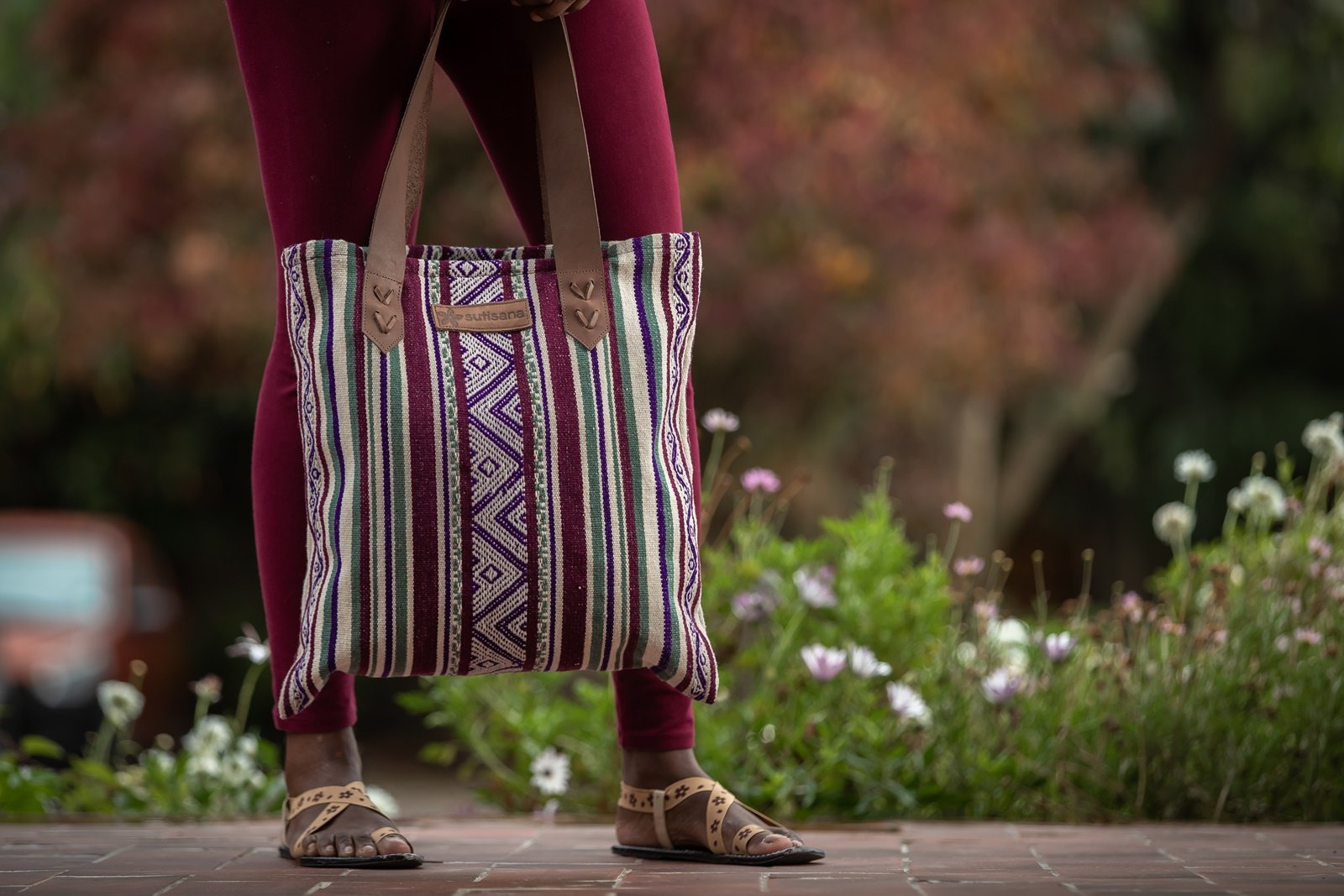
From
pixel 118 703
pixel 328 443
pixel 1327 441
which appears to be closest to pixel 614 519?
pixel 328 443

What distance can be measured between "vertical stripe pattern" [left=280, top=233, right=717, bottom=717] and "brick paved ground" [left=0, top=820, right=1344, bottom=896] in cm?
25

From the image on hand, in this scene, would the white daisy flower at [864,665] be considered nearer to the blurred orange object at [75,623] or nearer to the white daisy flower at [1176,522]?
the white daisy flower at [1176,522]

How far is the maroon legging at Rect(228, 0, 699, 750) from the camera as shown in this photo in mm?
2148

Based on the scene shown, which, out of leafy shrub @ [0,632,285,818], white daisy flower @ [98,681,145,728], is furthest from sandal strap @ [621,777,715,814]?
white daisy flower @ [98,681,145,728]

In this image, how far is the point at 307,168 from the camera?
7.11 ft

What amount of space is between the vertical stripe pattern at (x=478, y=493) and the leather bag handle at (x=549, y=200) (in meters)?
0.02

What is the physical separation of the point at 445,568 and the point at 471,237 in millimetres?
6497

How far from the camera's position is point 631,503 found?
194 centimetres

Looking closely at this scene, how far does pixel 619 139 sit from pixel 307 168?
40cm

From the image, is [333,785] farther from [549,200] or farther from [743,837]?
[549,200]

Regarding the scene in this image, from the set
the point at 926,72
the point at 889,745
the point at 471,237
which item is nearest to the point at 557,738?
the point at 889,745

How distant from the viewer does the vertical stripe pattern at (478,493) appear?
6.21ft

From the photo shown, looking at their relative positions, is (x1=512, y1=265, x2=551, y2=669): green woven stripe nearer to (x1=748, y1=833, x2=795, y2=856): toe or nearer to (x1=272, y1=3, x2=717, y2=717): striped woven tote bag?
(x1=272, y1=3, x2=717, y2=717): striped woven tote bag

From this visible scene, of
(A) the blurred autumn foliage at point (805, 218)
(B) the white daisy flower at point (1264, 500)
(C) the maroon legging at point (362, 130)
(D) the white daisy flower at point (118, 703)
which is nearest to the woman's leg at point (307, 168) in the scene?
(C) the maroon legging at point (362, 130)
